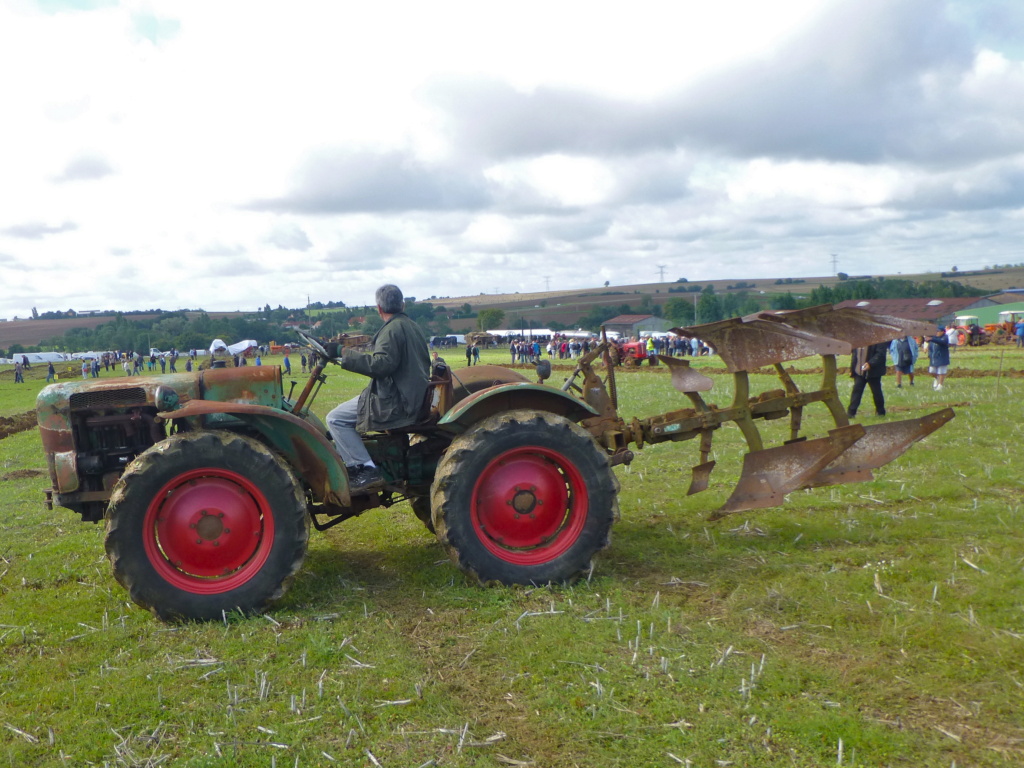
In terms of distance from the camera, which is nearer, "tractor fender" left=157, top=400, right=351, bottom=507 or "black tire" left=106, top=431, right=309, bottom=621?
"black tire" left=106, top=431, right=309, bottom=621

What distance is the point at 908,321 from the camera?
19.4ft

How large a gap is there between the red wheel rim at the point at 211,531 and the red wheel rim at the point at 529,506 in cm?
141

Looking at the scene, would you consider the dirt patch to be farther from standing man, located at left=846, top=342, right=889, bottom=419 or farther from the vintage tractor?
standing man, located at left=846, top=342, right=889, bottom=419

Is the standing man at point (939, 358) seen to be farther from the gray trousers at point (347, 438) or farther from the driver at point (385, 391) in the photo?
the gray trousers at point (347, 438)

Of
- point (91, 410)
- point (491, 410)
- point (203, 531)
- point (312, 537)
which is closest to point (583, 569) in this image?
point (491, 410)

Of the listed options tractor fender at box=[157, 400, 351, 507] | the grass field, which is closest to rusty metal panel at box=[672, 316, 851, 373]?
the grass field

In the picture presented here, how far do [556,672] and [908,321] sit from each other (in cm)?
391

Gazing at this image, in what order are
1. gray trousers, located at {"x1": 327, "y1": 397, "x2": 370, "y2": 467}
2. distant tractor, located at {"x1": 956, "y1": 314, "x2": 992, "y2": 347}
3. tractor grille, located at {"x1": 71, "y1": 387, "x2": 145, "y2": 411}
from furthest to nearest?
distant tractor, located at {"x1": 956, "y1": 314, "x2": 992, "y2": 347}
gray trousers, located at {"x1": 327, "y1": 397, "x2": 370, "y2": 467}
tractor grille, located at {"x1": 71, "y1": 387, "x2": 145, "y2": 411}

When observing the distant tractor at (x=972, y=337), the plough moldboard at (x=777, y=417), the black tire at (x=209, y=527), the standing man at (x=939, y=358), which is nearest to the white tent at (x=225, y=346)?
the black tire at (x=209, y=527)

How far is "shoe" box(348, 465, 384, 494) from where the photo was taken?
5238 mm

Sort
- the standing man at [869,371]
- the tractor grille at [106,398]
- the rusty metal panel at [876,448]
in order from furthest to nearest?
the standing man at [869,371] < the rusty metal panel at [876,448] < the tractor grille at [106,398]

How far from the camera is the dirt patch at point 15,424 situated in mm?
18594

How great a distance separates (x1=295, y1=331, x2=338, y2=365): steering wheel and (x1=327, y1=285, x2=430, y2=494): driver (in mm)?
94

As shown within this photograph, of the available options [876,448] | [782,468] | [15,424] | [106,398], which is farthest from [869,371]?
[15,424]
